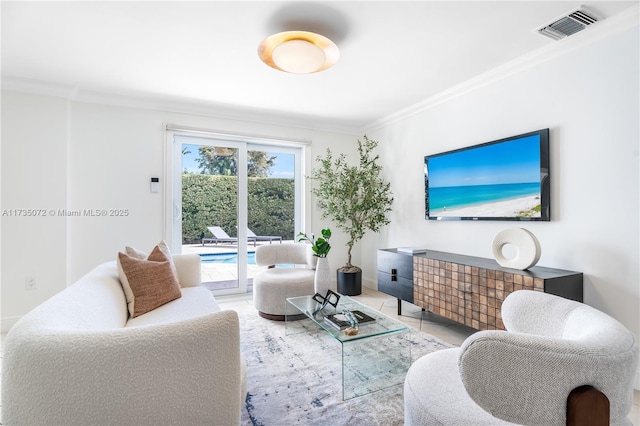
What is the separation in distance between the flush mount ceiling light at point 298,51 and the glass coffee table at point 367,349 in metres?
1.87

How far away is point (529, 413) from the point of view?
2.77 ft

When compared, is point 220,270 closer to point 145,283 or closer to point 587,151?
point 145,283

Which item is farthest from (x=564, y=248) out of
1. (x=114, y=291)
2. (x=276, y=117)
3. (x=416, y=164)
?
(x=276, y=117)

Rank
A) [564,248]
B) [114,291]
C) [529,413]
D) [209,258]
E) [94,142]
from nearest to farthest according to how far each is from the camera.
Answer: [529,413] → [114,291] → [564,248] → [94,142] → [209,258]

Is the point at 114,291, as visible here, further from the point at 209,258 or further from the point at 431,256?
the point at 431,256

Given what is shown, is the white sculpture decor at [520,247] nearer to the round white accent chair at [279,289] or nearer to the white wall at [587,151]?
the white wall at [587,151]

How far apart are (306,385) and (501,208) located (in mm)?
2233

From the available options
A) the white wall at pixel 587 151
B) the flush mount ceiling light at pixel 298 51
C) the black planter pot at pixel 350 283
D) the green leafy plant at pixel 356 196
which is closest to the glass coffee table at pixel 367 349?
the white wall at pixel 587 151

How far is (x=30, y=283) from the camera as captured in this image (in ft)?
10.1

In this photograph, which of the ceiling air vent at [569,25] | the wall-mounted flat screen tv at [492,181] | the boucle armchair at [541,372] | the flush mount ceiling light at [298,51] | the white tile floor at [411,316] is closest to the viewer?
the boucle armchair at [541,372]

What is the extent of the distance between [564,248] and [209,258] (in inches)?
148

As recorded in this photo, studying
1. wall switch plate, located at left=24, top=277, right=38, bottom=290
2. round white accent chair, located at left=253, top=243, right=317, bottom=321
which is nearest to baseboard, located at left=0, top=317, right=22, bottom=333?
wall switch plate, located at left=24, top=277, right=38, bottom=290

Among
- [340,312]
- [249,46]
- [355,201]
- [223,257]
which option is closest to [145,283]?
[340,312]

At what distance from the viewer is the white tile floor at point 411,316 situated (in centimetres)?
279
